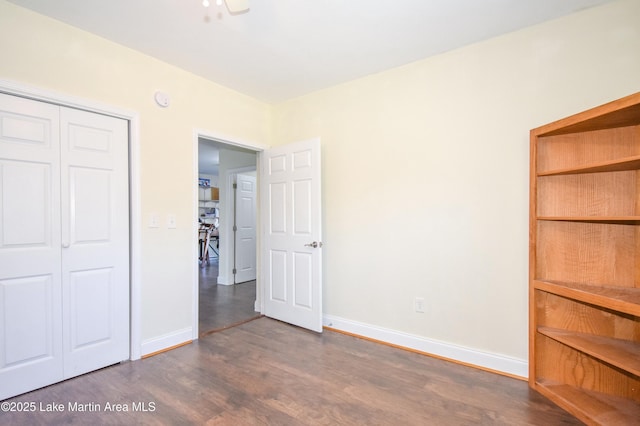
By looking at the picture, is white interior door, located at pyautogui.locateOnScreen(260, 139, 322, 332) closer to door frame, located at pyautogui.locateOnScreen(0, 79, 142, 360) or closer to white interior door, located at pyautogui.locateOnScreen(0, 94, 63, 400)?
door frame, located at pyautogui.locateOnScreen(0, 79, 142, 360)

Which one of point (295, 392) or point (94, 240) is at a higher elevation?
point (94, 240)

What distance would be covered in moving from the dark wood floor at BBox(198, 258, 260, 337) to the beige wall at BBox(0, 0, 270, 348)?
1.80 ft

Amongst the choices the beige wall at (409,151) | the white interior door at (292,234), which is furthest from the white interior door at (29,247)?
the white interior door at (292,234)

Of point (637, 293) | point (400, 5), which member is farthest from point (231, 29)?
point (637, 293)

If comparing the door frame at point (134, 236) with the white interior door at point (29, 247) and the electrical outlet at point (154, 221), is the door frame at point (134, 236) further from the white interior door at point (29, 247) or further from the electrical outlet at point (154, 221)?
the white interior door at point (29, 247)

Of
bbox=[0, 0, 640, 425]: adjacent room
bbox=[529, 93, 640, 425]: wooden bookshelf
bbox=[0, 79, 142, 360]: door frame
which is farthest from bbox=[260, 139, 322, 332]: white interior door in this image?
bbox=[529, 93, 640, 425]: wooden bookshelf

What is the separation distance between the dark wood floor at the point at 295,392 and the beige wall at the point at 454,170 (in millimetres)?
420

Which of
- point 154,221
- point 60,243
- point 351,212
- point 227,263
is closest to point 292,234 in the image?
point 351,212

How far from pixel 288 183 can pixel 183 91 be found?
1.37m

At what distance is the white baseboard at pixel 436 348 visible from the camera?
7.44ft

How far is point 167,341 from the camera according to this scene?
2750mm

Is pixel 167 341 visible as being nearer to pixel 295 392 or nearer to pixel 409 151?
pixel 295 392

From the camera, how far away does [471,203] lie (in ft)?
8.09

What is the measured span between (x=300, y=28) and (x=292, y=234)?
6.48 feet
